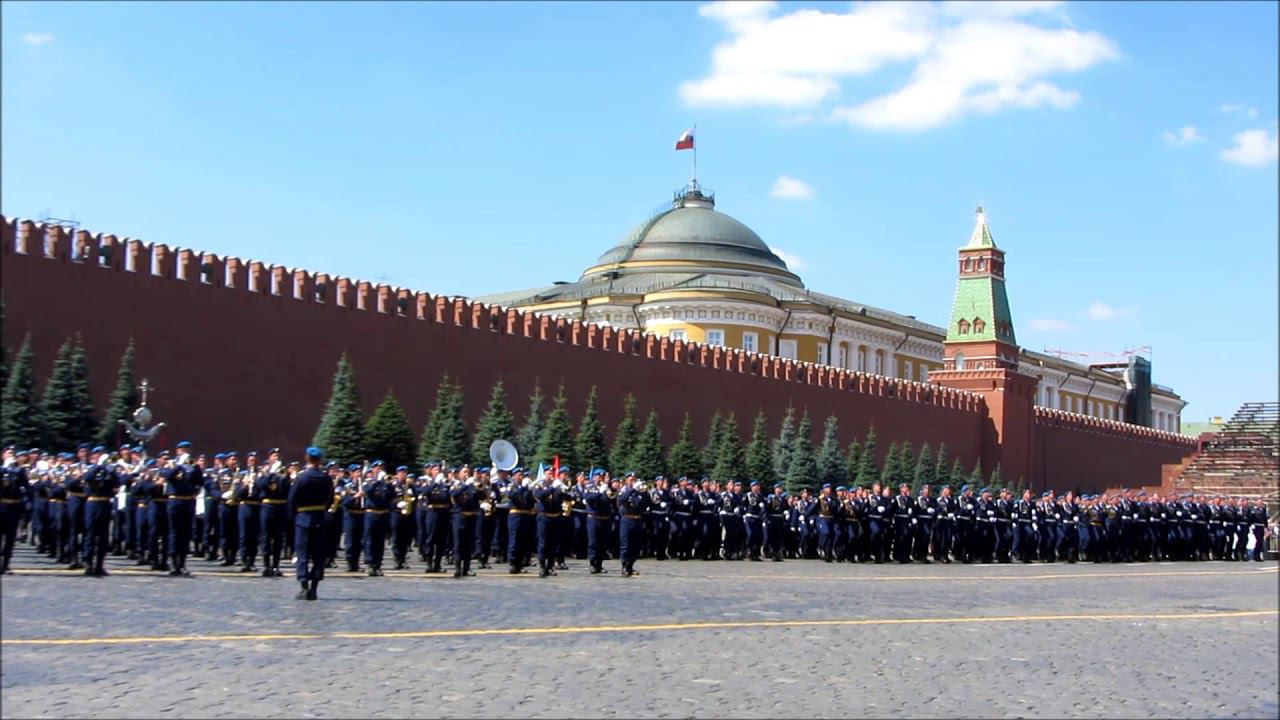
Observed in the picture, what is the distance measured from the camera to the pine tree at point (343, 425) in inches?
1105

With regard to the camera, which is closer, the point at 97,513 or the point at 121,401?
the point at 97,513

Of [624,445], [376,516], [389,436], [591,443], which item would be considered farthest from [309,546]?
[624,445]

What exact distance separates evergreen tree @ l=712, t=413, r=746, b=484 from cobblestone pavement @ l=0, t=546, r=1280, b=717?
21765 millimetres

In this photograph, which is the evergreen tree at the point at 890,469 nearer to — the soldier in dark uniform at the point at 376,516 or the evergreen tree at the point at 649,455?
the evergreen tree at the point at 649,455

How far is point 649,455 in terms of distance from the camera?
3491 cm

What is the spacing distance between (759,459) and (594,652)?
29.7 m

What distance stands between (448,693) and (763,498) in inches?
723

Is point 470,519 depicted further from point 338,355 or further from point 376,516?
point 338,355

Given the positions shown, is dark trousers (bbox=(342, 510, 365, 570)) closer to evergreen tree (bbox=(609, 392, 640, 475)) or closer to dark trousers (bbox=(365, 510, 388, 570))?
dark trousers (bbox=(365, 510, 388, 570))

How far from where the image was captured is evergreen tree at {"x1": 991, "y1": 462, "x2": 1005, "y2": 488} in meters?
50.8

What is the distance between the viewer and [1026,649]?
11062 mm

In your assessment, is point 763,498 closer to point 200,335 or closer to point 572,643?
point 200,335

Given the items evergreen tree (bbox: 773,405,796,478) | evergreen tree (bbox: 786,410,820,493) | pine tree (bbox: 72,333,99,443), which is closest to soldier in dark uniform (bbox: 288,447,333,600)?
pine tree (bbox: 72,333,99,443)

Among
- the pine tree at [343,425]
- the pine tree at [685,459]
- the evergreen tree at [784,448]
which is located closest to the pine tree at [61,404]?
the pine tree at [343,425]
